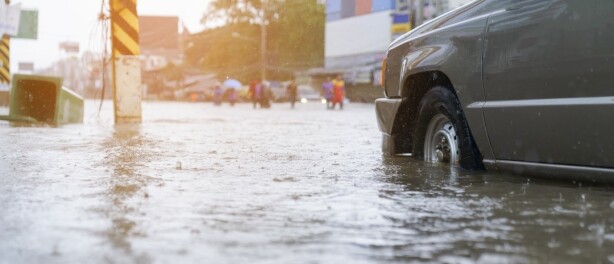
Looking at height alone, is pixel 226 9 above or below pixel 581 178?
above

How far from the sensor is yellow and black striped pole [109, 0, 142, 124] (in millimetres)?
13711

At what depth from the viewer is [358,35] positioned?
48.7 meters

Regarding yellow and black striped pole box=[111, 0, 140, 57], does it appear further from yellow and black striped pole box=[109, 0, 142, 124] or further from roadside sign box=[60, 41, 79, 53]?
roadside sign box=[60, 41, 79, 53]

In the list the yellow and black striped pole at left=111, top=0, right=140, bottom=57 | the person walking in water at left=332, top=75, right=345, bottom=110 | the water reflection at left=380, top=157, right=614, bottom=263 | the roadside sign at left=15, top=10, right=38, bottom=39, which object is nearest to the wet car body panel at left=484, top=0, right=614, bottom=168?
the water reflection at left=380, top=157, right=614, bottom=263

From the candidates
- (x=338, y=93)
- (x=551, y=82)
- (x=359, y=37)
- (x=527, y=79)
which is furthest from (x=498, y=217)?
(x=359, y=37)

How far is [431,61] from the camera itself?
5828 millimetres

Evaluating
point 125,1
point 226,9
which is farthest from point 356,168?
point 226,9

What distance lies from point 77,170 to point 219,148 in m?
2.65

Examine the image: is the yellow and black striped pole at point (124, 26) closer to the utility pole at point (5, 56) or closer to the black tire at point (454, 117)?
the utility pole at point (5, 56)

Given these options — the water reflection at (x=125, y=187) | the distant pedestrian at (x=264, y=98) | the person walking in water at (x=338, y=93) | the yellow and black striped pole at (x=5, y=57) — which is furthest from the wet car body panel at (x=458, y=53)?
the distant pedestrian at (x=264, y=98)

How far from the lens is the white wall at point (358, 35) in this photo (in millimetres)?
45844

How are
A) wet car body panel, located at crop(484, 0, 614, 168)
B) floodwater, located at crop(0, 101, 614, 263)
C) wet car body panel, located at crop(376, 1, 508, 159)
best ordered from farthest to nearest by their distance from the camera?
wet car body panel, located at crop(376, 1, 508, 159) < wet car body panel, located at crop(484, 0, 614, 168) < floodwater, located at crop(0, 101, 614, 263)

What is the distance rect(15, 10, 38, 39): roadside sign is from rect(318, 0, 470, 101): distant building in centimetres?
1887

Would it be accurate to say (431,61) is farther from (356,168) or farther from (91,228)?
(91,228)
